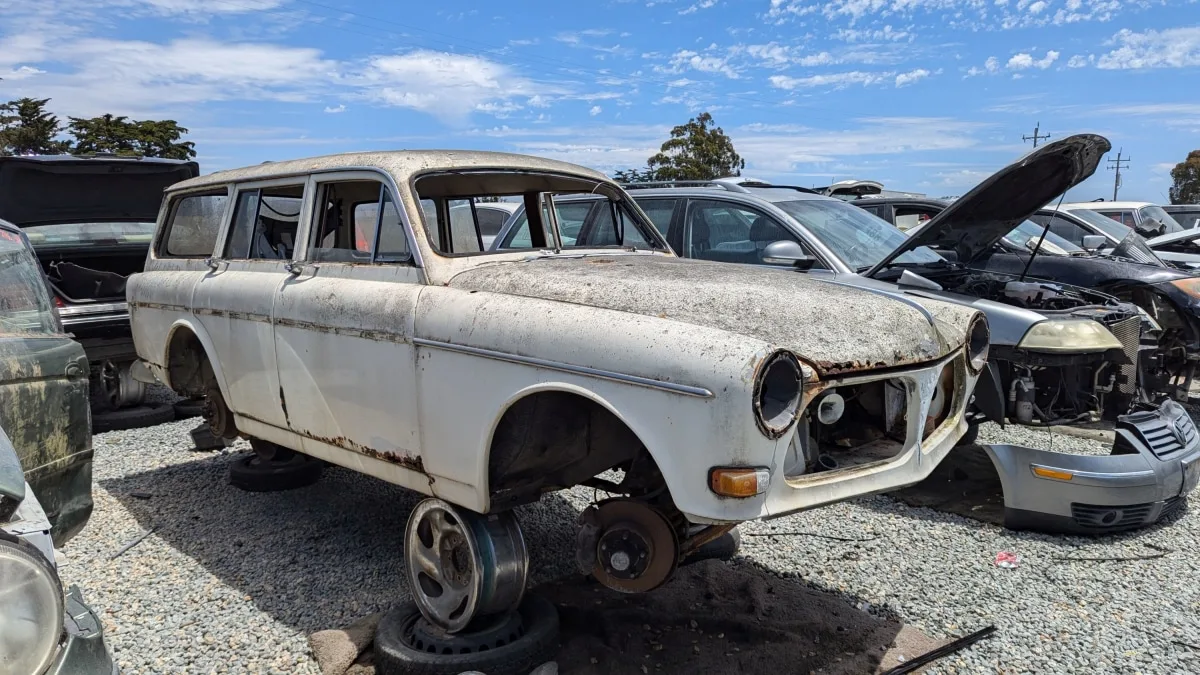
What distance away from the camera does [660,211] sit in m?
6.92

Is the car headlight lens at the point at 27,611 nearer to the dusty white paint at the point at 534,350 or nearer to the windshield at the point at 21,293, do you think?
the dusty white paint at the point at 534,350

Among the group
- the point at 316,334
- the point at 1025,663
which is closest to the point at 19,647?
the point at 316,334

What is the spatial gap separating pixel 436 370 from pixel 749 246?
3632mm

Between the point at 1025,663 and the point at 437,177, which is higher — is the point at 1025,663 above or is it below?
below

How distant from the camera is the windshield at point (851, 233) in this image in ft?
20.4

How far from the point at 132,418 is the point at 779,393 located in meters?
6.53

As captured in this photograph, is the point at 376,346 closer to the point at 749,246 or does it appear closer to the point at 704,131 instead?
the point at 749,246

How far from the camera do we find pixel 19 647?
73.9 inches

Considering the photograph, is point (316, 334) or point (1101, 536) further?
point (1101, 536)

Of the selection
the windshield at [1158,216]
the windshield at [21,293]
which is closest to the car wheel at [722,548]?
the windshield at [21,293]

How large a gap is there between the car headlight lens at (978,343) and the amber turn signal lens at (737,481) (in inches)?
58.1

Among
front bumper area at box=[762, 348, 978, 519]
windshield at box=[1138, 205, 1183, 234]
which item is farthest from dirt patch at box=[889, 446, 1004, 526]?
windshield at box=[1138, 205, 1183, 234]

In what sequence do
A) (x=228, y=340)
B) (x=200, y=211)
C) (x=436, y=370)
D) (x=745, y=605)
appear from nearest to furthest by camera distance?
1. (x=436, y=370)
2. (x=745, y=605)
3. (x=228, y=340)
4. (x=200, y=211)

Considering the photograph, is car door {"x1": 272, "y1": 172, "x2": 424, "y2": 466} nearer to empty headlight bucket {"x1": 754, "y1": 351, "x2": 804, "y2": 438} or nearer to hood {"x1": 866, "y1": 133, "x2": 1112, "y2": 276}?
empty headlight bucket {"x1": 754, "y1": 351, "x2": 804, "y2": 438}
